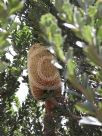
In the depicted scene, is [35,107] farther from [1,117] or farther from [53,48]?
[53,48]

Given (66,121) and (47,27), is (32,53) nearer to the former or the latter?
(66,121)

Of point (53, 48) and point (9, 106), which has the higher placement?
point (9, 106)

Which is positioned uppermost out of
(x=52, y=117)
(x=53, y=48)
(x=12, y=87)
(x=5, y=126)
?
(x=12, y=87)

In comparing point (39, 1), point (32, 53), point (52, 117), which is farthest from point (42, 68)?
point (39, 1)

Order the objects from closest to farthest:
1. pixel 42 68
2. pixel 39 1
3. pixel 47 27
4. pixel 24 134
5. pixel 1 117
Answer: pixel 47 27, pixel 42 68, pixel 39 1, pixel 1 117, pixel 24 134

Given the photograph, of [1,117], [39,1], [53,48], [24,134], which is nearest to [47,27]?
[53,48]

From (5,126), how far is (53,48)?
2169mm

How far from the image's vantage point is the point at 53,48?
3.77ft

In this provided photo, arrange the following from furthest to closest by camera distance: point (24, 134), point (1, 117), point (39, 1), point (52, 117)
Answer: point (24, 134) < point (1, 117) < point (39, 1) < point (52, 117)

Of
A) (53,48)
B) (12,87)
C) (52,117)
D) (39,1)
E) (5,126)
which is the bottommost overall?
(53,48)

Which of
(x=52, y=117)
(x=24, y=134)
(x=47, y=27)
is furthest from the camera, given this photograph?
(x=24, y=134)

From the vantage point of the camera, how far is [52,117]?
2699 millimetres

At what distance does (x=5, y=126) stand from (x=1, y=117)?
0.31ft

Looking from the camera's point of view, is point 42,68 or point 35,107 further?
point 35,107
